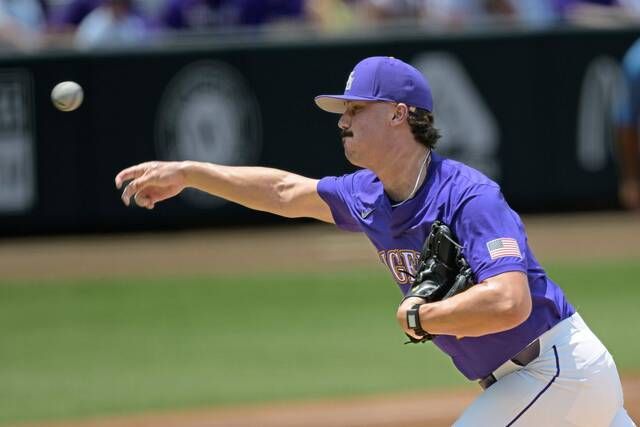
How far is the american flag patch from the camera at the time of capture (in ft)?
13.5

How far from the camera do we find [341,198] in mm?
4992

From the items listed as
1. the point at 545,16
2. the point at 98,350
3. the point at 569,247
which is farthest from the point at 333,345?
the point at 545,16

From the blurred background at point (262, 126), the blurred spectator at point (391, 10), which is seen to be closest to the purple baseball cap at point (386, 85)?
the blurred background at point (262, 126)

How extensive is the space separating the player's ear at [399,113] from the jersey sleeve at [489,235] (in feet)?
1.38

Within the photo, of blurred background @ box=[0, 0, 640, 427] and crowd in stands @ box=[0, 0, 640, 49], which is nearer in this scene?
blurred background @ box=[0, 0, 640, 427]

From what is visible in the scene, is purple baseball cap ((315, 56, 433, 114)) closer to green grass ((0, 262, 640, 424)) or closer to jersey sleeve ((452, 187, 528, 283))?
jersey sleeve ((452, 187, 528, 283))

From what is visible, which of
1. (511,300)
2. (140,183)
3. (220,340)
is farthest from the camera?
(220,340)

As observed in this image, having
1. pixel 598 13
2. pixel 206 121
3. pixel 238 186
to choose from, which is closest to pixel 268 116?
pixel 206 121

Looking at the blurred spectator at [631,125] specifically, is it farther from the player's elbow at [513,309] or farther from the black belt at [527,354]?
the player's elbow at [513,309]

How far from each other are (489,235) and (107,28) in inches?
447

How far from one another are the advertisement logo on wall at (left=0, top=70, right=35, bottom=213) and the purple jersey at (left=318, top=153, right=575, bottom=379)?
10504mm

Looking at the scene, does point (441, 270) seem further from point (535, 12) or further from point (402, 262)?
point (535, 12)

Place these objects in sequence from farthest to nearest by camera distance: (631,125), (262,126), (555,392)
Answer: (262,126) < (631,125) < (555,392)

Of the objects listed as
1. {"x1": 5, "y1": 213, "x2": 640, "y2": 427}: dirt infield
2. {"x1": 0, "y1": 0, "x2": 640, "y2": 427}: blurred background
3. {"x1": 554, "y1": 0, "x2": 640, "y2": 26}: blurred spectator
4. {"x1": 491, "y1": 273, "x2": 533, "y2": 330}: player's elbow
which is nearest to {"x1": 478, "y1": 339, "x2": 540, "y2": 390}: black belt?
{"x1": 491, "y1": 273, "x2": 533, "y2": 330}: player's elbow
